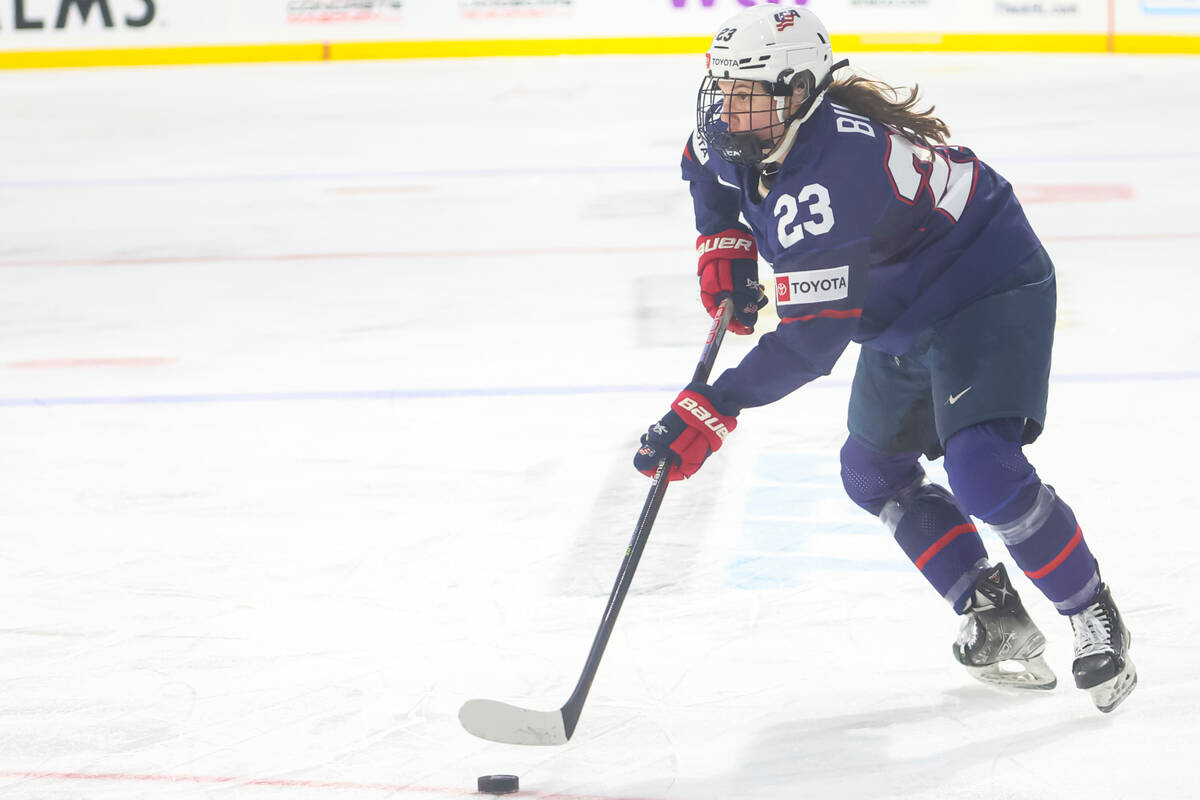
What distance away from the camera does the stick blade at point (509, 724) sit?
7.35 ft

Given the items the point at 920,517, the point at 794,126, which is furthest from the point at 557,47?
the point at 794,126

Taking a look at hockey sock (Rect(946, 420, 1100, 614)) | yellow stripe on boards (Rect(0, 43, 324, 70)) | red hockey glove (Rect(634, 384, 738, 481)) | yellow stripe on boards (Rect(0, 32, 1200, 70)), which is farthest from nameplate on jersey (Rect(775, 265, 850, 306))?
yellow stripe on boards (Rect(0, 43, 324, 70))

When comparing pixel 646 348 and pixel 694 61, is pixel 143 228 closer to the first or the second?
pixel 646 348

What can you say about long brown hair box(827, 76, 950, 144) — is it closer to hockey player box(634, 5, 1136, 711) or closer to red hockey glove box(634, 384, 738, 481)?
hockey player box(634, 5, 1136, 711)

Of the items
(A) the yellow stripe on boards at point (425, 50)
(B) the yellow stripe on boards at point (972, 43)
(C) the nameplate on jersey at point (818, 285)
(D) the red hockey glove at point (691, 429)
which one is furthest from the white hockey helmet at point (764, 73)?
(A) the yellow stripe on boards at point (425, 50)

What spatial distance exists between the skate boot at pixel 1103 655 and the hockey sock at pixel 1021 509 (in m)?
0.02

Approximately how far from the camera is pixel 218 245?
6340 mm

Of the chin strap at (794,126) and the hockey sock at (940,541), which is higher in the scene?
the chin strap at (794,126)

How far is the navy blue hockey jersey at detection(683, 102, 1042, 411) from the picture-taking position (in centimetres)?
216

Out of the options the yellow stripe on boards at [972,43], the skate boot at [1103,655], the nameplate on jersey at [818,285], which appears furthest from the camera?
the yellow stripe on boards at [972,43]

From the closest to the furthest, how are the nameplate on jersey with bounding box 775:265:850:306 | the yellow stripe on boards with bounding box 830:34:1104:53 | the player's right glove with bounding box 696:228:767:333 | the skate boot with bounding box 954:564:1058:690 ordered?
the nameplate on jersey with bounding box 775:265:850:306
the skate boot with bounding box 954:564:1058:690
the player's right glove with bounding box 696:228:767:333
the yellow stripe on boards with bounding box 830:34:1104:53

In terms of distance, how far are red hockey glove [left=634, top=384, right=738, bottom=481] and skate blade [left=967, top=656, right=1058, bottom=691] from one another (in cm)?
64

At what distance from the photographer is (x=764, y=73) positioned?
2.21 metres

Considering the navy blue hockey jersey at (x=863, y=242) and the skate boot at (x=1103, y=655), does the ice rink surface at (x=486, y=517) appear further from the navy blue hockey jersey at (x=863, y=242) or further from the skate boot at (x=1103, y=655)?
the navy blue hockey jersey at (x=863, y=242)
